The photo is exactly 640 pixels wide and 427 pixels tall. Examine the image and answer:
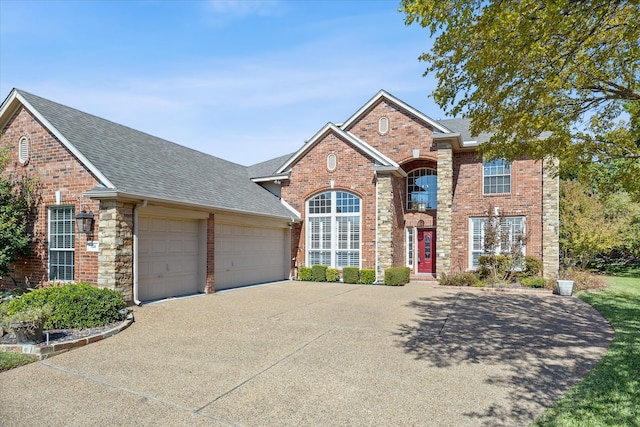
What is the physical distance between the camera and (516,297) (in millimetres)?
13227

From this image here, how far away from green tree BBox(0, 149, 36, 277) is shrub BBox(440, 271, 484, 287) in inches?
565

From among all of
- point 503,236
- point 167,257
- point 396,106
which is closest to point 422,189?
point 396,106

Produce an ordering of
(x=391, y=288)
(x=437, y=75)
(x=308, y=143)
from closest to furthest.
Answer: (x=437, y=75) → (x=391, y=288) → (x=308, y=143)

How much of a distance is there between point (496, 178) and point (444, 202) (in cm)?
292

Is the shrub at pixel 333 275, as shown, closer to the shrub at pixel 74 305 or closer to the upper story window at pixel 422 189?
the upper story window at pixel 422 189

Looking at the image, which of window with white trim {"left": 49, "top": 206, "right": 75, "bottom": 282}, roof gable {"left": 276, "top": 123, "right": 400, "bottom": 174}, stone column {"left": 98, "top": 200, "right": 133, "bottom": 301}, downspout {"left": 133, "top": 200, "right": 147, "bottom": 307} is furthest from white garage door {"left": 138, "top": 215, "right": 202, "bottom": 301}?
roof gable {"left": 276, "top": 123, "right": 400, "bottom": 174}

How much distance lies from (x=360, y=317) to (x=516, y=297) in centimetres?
655

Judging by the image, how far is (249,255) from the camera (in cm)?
1591

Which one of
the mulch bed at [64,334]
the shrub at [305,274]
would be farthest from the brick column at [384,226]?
the mulch bed at [64,334]

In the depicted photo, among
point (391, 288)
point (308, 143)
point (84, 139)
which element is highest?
point (308, 143)

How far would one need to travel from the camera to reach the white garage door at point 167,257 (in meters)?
11.1

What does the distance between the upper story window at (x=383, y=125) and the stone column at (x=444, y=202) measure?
8.98 ft

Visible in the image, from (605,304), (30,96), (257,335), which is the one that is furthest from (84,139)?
(605,304)

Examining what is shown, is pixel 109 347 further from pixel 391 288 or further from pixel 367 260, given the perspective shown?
pixel 367 260
